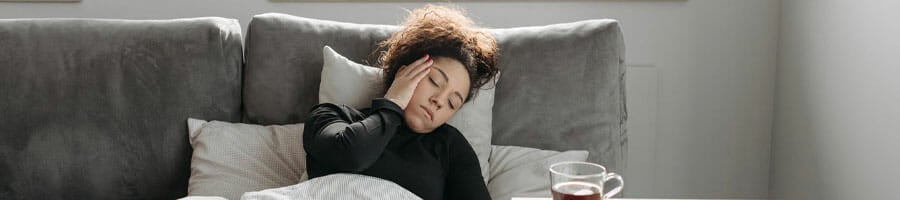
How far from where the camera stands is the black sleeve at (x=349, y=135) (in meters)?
1.77

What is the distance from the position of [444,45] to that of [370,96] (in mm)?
201

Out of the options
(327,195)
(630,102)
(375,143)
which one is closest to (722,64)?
(630,102)

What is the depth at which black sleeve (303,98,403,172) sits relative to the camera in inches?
69.6

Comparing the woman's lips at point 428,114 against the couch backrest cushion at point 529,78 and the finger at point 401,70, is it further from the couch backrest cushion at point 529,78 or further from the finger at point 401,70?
the couch backrest cushion at point 529,78

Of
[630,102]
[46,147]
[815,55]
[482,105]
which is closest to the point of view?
[482,105]

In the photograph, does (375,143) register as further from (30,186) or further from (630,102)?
(630,102)

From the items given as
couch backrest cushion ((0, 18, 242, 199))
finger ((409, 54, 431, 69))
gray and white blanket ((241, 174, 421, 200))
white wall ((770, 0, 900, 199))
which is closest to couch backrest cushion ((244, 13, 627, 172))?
couch backrest cushion ((0, 18, 242, 199))

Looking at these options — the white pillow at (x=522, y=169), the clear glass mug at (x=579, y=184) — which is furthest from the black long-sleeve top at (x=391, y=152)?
the clear glass mug at (x=579, y=184)

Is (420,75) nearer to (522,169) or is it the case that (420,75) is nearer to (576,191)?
(522,169)

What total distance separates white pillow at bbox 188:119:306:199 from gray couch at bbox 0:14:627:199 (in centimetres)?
8

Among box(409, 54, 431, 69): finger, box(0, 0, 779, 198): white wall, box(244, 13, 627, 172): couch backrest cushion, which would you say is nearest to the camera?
box(409, 54, 431, 69): finger

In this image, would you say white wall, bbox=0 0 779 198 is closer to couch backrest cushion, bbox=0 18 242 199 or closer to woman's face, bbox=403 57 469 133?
couch backrest cushion, bbox=0 18 242 199

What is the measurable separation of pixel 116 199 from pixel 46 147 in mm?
190

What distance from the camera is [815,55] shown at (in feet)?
8.05
